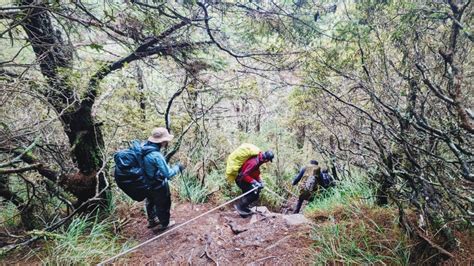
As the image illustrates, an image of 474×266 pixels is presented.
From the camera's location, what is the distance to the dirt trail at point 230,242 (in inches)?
157

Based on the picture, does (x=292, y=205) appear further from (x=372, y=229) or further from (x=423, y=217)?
(x=423, y=217)

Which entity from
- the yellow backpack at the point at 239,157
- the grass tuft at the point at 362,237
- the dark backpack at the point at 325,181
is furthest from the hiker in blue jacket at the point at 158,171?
the dark backpack at the point at 325,181

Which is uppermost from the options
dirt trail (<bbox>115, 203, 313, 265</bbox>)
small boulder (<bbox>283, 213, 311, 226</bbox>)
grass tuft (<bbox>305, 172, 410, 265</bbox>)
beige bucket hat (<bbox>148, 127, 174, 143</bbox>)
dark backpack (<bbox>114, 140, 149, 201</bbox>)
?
beige bucket hat (<bbox>148, 127, 174, 143</bbox>)

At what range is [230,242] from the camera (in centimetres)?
469

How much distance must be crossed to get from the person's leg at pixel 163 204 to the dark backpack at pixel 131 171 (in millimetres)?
260

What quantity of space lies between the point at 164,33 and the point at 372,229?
3.47 metres

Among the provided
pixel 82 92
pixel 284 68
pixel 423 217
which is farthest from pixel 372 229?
pixel 82 92

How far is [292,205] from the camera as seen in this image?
8.27m

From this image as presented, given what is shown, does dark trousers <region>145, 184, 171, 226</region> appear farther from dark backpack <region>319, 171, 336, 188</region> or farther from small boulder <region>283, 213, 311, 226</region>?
dark backpack <region>319, 171, 336, 188</region>

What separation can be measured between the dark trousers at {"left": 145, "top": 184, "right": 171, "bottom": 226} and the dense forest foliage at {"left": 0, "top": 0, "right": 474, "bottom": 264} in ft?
2.29

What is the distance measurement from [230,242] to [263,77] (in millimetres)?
2666

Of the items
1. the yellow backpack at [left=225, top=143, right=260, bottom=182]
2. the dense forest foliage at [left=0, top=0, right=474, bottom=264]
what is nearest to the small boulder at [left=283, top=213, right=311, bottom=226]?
the dense forest foliage at [left=0, top=0, right=474, bottom=264]

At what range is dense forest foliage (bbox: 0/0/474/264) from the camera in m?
2.82

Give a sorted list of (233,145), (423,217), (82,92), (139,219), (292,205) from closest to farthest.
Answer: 1. (423,217)
2. (82,92)
3. (139,219)
4. (292,205)
5. (233,145)
